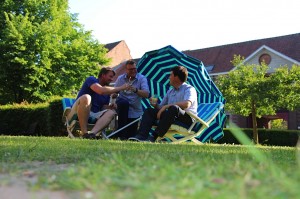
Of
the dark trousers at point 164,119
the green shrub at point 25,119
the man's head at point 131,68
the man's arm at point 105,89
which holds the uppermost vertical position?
the man's head at point 131,68

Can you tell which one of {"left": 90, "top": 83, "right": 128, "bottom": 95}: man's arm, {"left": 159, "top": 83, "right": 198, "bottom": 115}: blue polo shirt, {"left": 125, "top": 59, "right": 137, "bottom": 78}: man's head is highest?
{"left": 125, "top": 59, "right": 137, "bottom": 78}: man's head

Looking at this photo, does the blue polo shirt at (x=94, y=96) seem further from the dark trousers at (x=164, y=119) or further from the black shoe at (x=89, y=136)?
the dark trousers at (x=164, y=119)

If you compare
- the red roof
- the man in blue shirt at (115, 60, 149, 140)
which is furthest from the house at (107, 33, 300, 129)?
the man in blue shirt at (115, 60, 149, 140)

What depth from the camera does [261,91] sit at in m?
19.9

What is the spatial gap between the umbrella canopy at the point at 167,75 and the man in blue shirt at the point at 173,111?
65.7 inches

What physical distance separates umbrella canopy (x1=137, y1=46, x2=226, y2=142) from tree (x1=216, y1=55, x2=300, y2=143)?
36.2ft

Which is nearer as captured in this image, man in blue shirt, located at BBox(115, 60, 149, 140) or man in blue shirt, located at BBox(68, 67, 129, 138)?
man in blue shirt, located at BBox(68, 67, 129, 138)

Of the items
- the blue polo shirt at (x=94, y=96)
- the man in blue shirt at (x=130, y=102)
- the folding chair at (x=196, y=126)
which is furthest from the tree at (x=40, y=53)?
the folding chair at (x=196, y=126)

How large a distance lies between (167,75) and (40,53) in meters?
15.7

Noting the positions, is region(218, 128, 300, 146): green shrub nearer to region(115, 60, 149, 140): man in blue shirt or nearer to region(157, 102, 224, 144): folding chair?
region(157, 102, 224, 144): folding chair

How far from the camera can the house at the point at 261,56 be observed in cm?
3167

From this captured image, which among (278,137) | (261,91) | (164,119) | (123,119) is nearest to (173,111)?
(164,119)

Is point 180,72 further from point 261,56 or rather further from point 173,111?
point 261,56

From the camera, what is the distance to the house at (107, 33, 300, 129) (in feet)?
104
